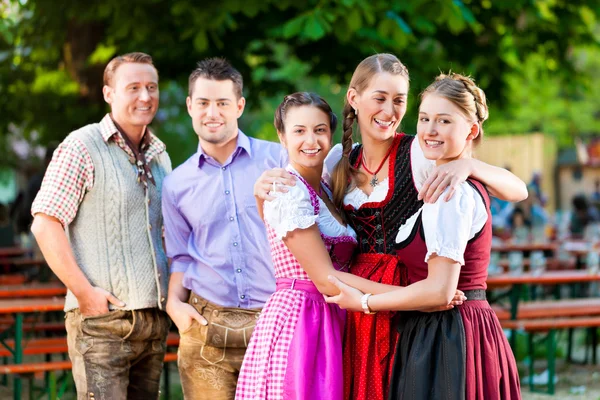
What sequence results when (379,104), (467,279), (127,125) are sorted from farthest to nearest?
(127,125)
(379,104)
(467,279)

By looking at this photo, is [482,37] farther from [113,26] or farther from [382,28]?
[113,26]

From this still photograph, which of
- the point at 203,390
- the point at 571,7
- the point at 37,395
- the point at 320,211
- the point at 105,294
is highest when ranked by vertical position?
the point at 571,7

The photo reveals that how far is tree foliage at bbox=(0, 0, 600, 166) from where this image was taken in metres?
7.83

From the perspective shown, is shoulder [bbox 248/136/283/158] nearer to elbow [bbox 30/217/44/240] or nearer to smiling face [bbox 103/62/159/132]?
smiling face [bbox 103/62/159/132]

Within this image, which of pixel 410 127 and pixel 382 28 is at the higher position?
pixel 382 28

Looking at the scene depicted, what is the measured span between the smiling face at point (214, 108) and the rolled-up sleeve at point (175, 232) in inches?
13.5

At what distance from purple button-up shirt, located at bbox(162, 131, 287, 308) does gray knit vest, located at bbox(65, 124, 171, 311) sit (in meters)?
0.14

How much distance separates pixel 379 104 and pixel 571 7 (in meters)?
6.73

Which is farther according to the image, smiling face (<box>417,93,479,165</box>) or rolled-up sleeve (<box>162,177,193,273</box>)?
rolled-up sleeve (<box>162,177,193,273</box>)

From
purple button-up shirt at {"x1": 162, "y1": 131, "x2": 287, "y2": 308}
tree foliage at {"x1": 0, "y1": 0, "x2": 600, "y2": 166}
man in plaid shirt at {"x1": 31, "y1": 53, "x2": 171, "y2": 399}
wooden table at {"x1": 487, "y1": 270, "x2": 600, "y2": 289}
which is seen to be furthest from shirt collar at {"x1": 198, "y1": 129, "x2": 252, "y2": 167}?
wooden table at {"x1": 487, "y1": 270, "x2": 600, "y2": 289}

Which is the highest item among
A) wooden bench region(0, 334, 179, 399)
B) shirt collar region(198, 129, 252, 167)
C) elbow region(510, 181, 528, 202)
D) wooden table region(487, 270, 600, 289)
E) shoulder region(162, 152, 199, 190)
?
shirt collar region(198, 129, 252, 167)

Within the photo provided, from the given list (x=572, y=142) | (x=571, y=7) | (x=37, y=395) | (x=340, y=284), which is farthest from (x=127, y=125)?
(x=572, y=142)

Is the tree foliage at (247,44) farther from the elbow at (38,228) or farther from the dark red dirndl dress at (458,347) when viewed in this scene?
the dark red dirndl dress at (458,347)

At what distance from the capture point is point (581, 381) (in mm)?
8234
